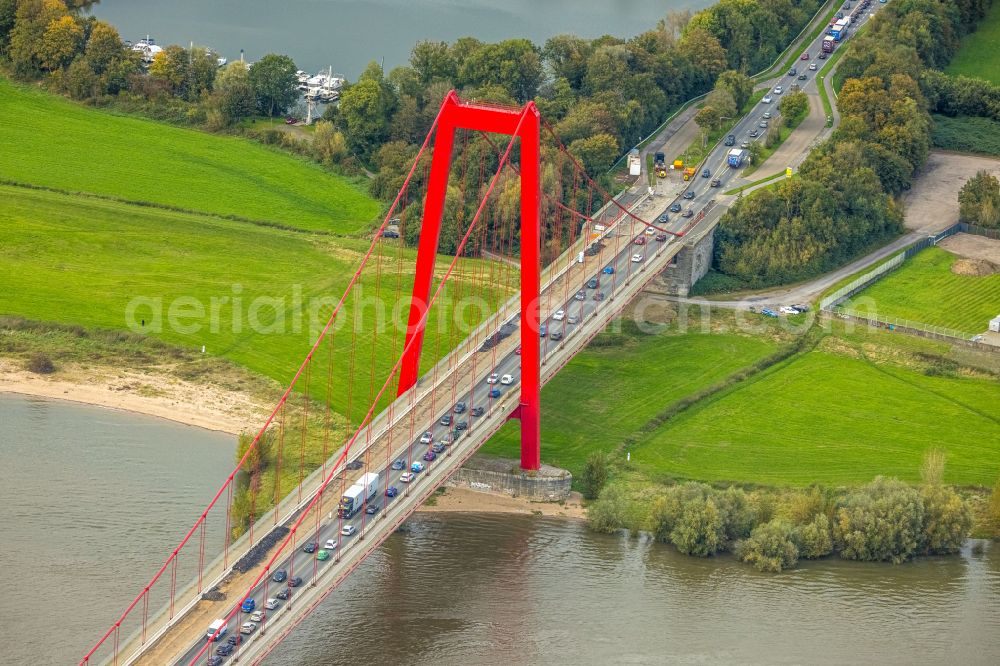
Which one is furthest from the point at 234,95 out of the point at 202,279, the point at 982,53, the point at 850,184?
the point at 982,53

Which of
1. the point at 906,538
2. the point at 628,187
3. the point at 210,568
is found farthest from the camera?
the point at 628,187

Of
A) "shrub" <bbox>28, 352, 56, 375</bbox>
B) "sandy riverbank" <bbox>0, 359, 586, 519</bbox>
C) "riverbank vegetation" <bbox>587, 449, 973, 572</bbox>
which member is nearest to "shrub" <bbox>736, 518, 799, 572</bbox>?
"riverbank vegetation" <bbox>587, 449, 973, 572</bbox>

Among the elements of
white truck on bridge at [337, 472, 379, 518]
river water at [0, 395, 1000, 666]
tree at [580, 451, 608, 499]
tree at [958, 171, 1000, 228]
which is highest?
tree at [958, 171, 1000, 228]

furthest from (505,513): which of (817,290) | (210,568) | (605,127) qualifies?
(605,127)

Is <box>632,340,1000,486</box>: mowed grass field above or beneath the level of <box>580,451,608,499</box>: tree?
above

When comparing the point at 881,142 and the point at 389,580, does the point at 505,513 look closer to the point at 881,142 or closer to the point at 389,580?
the point at 389,580

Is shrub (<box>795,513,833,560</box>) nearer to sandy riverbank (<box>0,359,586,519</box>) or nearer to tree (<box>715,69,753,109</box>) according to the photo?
sandy riverbank (<box>0,359,586,519</box>)

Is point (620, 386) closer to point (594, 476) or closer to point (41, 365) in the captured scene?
point (594, 476)

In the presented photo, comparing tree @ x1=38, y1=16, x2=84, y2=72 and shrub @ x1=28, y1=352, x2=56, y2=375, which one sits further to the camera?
tree @ x1=38, y1=16, x2=84, y2=72
